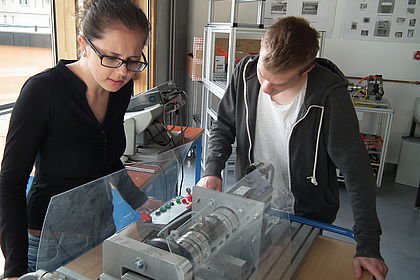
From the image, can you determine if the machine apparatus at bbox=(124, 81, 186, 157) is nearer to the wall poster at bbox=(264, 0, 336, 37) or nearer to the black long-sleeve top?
the black long-sleeve top

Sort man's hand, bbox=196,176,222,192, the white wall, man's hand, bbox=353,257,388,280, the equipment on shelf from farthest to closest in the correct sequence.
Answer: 1. the white wall
2. the equipment on shelf
3. man's hand, bbox=196,176,222,192
4. man's hand, bbox=353,257,388,280

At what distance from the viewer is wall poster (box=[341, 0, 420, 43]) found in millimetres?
3713

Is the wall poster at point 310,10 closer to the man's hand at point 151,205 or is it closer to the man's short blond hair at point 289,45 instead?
the man's short blond hair at point 289,45

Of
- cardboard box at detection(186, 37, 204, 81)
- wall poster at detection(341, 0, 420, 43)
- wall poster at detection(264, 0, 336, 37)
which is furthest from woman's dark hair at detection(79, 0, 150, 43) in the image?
wall poster at detection(341, 0, 420, 43)

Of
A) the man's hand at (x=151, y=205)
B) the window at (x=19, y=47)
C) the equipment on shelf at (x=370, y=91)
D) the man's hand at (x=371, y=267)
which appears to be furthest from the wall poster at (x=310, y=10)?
the man's hand at (x=151, y=205)

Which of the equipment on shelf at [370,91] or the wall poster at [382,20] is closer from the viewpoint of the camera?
the equipment on shelf at [370,91]

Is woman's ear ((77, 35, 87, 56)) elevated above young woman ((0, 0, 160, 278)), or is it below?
above

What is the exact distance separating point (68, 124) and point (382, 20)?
3750 mm

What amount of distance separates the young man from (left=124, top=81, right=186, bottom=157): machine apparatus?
26.3 inches

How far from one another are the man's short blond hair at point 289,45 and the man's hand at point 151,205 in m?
0.48

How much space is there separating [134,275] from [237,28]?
7.78 feet

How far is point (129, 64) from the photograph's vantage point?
0.97 m

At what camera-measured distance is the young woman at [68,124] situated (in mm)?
817

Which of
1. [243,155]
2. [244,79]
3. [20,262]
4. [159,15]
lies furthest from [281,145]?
[159,15]
